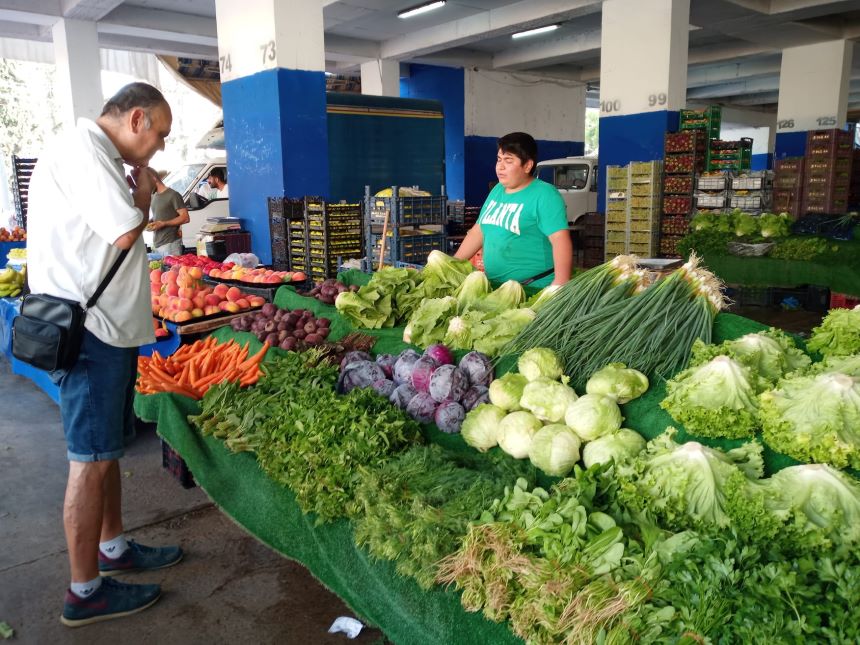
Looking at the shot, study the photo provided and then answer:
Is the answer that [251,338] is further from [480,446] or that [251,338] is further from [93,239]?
[480,446]

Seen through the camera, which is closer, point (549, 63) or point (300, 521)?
point (300, 521)

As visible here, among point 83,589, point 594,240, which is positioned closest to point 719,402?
point 83,589

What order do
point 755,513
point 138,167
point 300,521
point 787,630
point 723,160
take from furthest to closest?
1. point 723,160
2. point 138,167
3. point 300,521
4. point 755,513
5. point 787,630

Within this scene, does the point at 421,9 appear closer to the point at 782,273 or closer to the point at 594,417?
the point at 782,273

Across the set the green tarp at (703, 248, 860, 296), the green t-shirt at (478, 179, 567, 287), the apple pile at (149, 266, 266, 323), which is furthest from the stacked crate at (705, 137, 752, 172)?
the apple pile at (149, 266, 266, 323)

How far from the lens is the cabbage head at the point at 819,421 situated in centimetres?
177

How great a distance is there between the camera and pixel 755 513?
63.0 inches

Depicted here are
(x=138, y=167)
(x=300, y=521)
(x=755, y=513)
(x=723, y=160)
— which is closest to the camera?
(x=755, y=513)

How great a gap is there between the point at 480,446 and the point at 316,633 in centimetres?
110

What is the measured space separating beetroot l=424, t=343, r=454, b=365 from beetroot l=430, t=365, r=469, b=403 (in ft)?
0.47

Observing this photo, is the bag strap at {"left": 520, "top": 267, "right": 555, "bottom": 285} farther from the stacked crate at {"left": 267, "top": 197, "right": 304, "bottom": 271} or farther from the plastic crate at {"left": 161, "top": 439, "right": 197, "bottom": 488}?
the stacked crate at {"left": 267, "top": 197, "right": 304, "bottom": 271}

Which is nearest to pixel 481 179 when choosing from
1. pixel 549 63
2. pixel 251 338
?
pixel 549 63

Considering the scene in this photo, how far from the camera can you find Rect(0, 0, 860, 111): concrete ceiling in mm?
11586

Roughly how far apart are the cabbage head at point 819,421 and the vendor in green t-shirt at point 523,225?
5.55 ft
